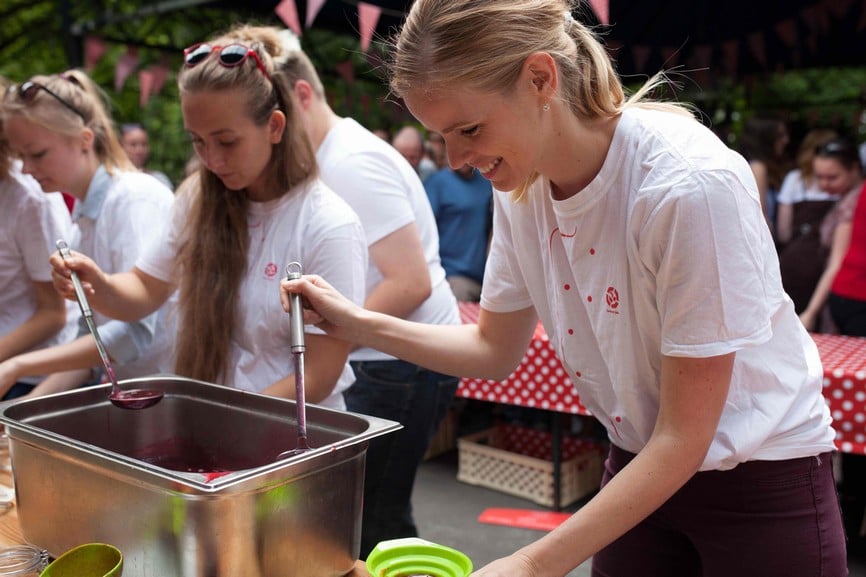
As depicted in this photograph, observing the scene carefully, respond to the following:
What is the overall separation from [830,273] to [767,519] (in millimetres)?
2667

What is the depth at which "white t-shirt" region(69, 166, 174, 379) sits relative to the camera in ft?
6.46

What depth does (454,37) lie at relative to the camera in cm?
103

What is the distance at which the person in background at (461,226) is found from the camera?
4.71 meters

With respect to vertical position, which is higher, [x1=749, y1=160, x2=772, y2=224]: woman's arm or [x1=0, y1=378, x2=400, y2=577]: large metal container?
[x1=0, y1=378, x2=400, y2=577]: large metal container

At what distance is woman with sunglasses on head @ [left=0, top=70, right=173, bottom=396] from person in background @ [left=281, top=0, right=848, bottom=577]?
841 millimetres

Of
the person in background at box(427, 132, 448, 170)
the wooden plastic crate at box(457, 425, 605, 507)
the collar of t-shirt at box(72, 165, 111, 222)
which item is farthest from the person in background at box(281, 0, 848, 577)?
the person in background at box(427, 132, 448, 170)

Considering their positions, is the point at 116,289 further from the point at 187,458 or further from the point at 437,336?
the point at 437,336

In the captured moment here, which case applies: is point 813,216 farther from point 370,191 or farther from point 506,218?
point 506,218

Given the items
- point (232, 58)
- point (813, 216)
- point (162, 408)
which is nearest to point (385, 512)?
point (162, 408)

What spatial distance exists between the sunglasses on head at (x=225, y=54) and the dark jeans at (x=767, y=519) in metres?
1.08

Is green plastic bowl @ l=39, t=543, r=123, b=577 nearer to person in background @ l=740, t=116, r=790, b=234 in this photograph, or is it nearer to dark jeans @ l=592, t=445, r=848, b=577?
dark jeans @ l=592, t=445, r=848, b=577

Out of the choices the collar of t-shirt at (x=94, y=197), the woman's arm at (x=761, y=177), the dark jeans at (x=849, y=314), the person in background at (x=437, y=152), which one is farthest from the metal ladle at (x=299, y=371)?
the person in background at (x=437, y=152)

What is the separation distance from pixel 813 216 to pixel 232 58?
3326 mm

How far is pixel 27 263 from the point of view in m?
2.16
